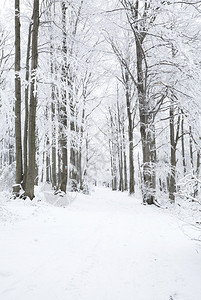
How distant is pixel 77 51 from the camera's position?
938 centimetres

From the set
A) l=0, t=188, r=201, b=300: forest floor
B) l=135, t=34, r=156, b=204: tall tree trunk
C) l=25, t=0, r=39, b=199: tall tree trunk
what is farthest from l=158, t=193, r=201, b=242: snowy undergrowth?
l=25, t=0, r=39, b=199: tall tree trunk

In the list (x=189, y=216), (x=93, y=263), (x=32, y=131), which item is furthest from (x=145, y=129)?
(x=93, y=263)

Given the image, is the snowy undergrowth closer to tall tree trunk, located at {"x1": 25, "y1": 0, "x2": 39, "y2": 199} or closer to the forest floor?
the forest floor

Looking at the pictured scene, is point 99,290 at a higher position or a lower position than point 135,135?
lower

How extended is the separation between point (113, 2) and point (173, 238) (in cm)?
920

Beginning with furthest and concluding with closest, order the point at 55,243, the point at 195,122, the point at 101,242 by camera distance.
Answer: the point at 195,122, the point at 101,242, the point at 55,243

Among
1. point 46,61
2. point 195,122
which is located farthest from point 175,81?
point 46,61

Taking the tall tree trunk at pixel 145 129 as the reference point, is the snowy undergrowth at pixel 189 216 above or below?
below

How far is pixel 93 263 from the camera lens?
9.57ft

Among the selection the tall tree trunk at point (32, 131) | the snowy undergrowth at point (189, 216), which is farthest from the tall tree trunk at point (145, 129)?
the tall tree trunk at point (32, 131)

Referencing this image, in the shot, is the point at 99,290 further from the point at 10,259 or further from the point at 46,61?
the point at 46,61

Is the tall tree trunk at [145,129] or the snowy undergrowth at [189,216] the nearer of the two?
the snowy undergrowth at [189,216]

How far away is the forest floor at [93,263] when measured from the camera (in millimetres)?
2191

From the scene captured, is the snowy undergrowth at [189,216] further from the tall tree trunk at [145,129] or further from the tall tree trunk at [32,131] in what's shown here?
the tall tree trunk at [32,131]
